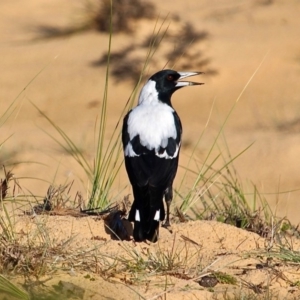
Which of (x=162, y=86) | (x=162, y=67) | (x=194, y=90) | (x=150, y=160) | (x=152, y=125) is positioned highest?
(x=162, y=67)

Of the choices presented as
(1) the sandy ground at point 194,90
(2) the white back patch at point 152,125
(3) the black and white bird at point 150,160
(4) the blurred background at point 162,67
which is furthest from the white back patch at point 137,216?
(4) the blurred background at point 162,67

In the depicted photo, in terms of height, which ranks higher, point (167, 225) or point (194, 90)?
point (194, 90)

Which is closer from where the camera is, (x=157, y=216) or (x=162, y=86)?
(x=157, y=216)

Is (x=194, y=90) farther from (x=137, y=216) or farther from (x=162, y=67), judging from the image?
(x=137, y=216)

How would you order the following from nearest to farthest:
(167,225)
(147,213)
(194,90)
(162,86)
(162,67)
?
1. (147,213)
2. (167,225)
3. (162,86)
4. (194,90)
5. (162,67)

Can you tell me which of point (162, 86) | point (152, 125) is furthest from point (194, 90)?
point (152, 125)

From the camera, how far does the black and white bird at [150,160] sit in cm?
496

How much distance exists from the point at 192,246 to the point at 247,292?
693 mm

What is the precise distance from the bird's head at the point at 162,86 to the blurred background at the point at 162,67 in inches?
67.0

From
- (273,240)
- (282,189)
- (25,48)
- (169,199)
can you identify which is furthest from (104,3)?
(273,240)

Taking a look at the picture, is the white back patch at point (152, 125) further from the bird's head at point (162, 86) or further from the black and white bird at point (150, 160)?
the bird's head at point (162, 86)

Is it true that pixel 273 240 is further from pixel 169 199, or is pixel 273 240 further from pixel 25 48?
pixel 25 48

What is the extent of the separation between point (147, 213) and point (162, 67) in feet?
18.8

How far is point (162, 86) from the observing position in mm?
5969
